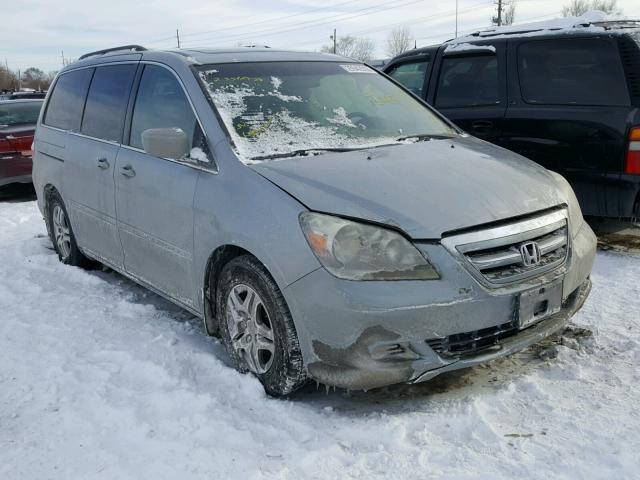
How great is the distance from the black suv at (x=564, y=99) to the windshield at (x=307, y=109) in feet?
5.23

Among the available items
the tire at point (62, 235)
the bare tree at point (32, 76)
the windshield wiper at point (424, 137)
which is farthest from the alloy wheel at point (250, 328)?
the bare tree at point (32, 76)

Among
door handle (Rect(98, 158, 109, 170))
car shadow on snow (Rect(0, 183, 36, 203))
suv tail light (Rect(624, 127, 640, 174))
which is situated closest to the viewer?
door handle (Rect(98, 158, 109, 170))

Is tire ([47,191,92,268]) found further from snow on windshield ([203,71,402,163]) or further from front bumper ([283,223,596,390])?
front bumper ([283,223,596,390])

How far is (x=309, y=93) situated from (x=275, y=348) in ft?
5.39

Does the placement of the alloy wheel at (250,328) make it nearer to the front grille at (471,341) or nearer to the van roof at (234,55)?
the front grille at (471,341)

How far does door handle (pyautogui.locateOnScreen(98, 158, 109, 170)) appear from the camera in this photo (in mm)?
4246

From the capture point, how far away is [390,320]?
2631 mm

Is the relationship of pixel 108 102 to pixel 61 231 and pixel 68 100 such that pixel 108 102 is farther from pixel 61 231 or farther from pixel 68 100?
pixel 61 231

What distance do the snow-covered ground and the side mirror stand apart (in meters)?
1.13

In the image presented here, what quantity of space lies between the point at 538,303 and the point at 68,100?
4.18 meters

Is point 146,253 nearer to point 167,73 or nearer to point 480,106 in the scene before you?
point 167,73

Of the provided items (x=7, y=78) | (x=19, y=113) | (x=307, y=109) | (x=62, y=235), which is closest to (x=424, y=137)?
(x=307, y=109)

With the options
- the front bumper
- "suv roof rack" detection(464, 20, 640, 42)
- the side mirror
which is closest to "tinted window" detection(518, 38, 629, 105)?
"suv roof rack" detection(464, 20, 640, 42)

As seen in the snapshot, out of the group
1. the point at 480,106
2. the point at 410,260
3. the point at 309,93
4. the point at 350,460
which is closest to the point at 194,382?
the point at 350,460
